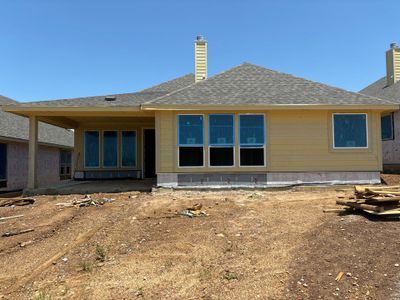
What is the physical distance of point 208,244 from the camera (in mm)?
5656

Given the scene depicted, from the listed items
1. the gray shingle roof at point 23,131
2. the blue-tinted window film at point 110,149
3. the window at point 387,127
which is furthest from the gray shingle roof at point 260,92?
the gray shingle roof at point 23,131

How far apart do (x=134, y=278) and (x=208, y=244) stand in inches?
63.9

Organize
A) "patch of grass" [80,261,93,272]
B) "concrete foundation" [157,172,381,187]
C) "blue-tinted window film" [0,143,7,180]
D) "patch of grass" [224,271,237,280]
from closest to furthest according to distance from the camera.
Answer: "patch of grass" [224,271,237,280], "patch of grass" [80,261,93,272], "concrete foundation" [157,172,381,187], "blue-tinted window film" [0,143,7,180]

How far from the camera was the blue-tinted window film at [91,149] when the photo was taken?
15.5m

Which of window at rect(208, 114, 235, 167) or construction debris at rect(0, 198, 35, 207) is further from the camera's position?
window at rect(208, 114, 235, 167)

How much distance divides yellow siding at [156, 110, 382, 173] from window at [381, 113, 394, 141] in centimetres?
551

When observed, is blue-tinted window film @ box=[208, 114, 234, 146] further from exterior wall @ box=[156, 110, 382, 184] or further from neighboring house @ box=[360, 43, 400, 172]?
neighboring house @ box=[360, 43, 400, 172]

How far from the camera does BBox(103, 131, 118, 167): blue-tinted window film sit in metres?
15.6

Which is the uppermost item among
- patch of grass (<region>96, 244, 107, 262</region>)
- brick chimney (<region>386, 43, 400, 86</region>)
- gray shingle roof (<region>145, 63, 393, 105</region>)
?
brick chimney (<region>386, 43, 400, 86</region>)

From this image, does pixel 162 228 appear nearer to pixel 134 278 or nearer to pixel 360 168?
pixel 134 278

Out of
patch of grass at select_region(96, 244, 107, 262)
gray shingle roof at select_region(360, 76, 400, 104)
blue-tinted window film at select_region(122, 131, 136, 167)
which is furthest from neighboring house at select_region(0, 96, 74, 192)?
gray shingle roof at select_region(360, 76, 400, 104)

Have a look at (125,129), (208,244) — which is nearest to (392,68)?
(125,129)

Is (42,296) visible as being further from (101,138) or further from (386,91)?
(386,91)

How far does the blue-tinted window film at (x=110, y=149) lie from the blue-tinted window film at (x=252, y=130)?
730cm
